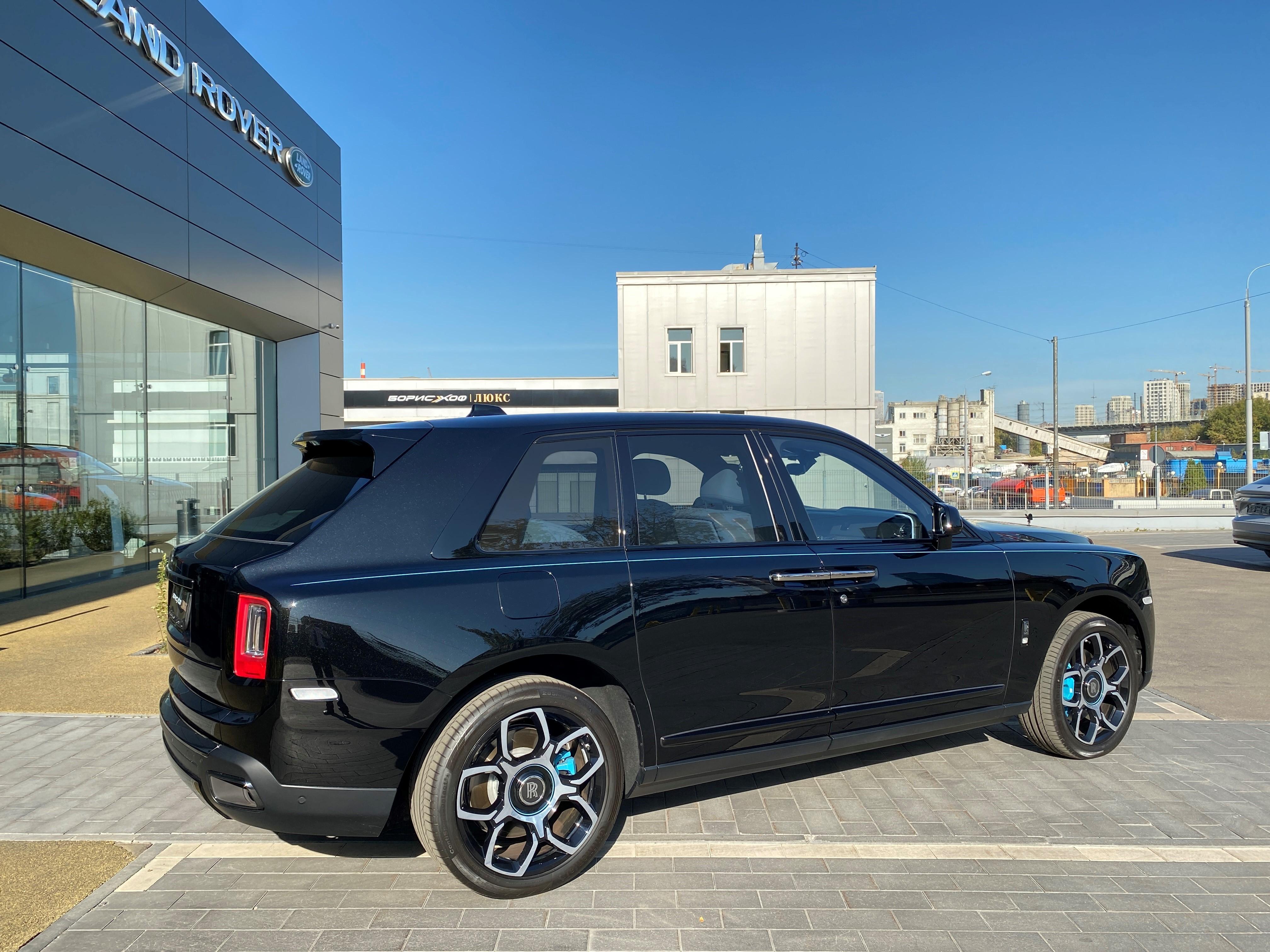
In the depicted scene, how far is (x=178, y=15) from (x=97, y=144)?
276 cm

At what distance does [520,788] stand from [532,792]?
0.05m

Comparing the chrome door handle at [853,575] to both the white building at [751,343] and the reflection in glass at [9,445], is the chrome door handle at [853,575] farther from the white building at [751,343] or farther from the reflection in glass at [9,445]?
the white building at [751,343]

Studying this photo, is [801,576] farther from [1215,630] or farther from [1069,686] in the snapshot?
[1215,630]

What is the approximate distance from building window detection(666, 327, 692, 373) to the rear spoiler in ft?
83.9

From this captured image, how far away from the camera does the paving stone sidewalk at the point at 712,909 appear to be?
276 centimetres

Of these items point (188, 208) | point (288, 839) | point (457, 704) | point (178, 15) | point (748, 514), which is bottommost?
point (288, 839)

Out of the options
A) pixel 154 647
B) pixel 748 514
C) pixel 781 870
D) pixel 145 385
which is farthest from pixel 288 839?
pixel 145 385

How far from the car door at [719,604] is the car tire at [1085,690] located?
59.6 inches

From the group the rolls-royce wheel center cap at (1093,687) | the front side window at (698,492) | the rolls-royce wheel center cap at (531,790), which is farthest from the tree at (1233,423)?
the rolls-royce wheel center cap at (531,790)

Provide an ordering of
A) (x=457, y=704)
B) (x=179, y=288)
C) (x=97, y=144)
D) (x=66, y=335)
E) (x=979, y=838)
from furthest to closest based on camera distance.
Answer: (x=179, y=288) < (x=66, y=335) < (x=97, y=144) < (x=979, y=838) < (x=457, y=704)

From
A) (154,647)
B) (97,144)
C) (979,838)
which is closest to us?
(979,838)

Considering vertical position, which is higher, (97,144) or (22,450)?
(97,144)

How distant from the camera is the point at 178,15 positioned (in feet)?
37.1

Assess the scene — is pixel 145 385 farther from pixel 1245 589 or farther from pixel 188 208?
pixel 1245 589
